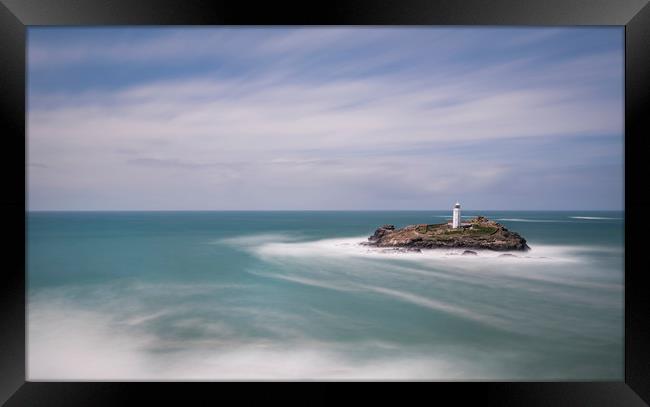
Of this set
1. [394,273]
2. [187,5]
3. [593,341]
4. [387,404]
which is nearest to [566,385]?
[387,404]

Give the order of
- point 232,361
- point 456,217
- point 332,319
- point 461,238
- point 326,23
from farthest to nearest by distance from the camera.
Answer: point 456,217 < point 461,238 < point 332,319 < point 232,361 < point 326,23

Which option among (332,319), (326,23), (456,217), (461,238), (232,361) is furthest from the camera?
(456,217)

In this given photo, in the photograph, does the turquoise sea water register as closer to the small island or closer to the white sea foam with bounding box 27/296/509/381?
the white sea foam with bounding box 27/296/509/381

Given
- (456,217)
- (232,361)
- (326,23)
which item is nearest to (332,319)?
(232,361)

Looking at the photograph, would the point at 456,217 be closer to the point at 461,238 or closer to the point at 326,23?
the point at 461,238

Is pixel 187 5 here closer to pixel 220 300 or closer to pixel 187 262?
pixel 220 300

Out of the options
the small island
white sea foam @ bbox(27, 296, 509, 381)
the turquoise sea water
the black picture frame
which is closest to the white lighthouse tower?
the small island
